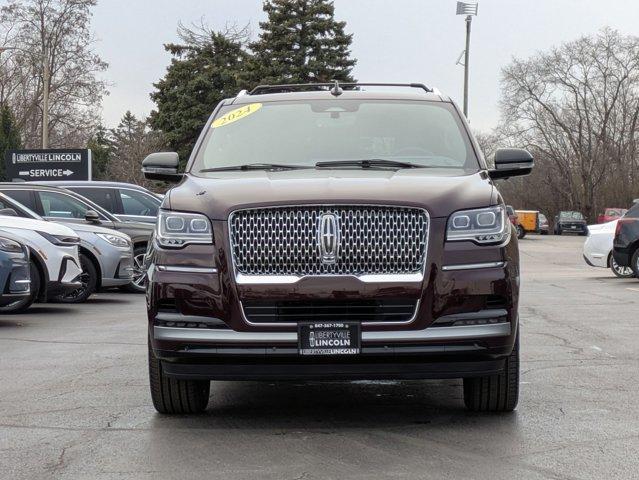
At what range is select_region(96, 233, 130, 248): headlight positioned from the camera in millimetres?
15594

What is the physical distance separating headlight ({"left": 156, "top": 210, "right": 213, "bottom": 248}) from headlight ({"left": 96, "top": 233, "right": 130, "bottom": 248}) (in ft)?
33.1

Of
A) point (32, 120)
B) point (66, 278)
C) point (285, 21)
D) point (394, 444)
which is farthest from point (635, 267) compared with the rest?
point (32, 120)

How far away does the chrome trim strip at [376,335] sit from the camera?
541 centimetres

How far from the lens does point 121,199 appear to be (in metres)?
18.7

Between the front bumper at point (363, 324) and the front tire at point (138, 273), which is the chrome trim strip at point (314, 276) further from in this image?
the front tire at point (138, 273)

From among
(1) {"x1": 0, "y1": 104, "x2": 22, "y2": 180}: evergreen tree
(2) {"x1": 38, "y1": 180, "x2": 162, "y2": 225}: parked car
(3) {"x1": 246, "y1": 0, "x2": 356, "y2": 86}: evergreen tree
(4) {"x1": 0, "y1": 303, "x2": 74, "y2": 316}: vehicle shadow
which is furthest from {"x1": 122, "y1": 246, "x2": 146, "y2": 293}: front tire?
(3) {"x1": 246, "y1": 0, "x2": 356, "y2": 86}: evergreen tree

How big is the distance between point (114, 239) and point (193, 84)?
168 ft

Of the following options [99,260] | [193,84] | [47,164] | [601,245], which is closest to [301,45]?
[193,84]

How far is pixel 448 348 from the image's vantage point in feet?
17.9

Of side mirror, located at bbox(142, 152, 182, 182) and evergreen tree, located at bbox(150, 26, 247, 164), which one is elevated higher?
evergreen tree, located at bbox(150, 26, 247, 164)

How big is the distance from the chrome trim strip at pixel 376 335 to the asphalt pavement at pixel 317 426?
535mm

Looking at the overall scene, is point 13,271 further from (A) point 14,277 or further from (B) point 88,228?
(B) point 88,228

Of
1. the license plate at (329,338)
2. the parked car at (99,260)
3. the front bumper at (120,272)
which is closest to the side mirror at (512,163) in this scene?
the license plate at (329,338)

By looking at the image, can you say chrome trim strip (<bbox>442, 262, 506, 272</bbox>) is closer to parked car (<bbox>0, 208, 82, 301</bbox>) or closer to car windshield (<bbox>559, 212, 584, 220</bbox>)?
parked car (<bbox>0, 208, 82, 301</bbox>)
